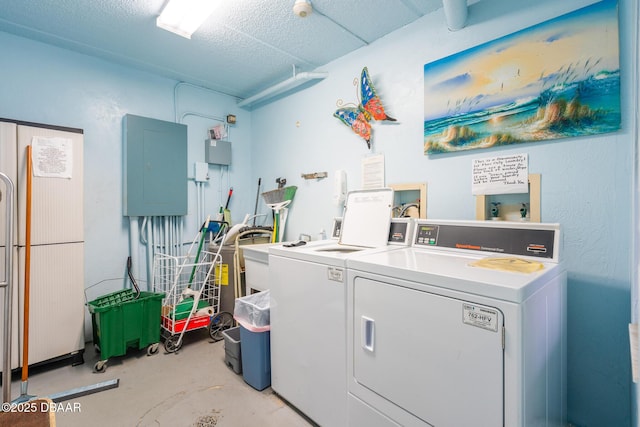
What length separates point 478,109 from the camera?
189cm

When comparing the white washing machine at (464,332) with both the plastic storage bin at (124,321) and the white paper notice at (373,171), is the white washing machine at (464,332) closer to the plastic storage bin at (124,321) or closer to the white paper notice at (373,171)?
the white paper notice at (373,171)

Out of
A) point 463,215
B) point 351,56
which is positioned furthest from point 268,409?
point 351,56

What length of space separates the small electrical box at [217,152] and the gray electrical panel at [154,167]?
0.97 ft

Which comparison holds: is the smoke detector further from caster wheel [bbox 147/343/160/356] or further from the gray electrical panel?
caster wheel [bbox 147/343/160/356]

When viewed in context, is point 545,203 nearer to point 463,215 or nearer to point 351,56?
point 463,215

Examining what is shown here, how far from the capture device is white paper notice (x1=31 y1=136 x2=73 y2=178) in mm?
2160

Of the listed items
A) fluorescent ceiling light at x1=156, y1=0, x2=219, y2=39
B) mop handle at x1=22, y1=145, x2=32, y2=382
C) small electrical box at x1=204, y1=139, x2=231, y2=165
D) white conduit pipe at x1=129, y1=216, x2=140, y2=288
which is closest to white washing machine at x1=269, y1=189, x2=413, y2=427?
mop handle at x1=22, y1=145, x2=32, y2=382

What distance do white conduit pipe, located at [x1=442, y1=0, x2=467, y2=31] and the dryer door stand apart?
173 cm

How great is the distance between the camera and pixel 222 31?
2.36 m

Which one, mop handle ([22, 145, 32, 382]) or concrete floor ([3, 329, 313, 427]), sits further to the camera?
mop handle ([22, 145, 32, 382])

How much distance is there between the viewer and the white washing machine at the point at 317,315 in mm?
1553

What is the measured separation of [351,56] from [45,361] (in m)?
3.49

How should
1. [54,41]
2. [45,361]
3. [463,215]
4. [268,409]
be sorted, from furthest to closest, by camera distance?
[54,41] < [45,361] < [463,215] < [268,409]

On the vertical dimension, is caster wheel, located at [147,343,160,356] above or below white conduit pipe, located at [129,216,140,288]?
below
